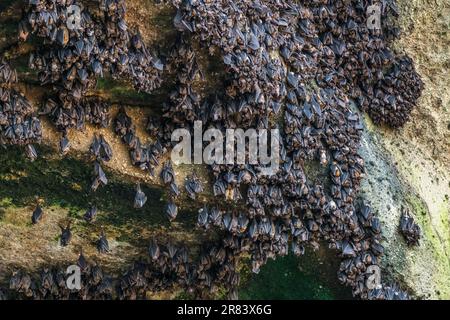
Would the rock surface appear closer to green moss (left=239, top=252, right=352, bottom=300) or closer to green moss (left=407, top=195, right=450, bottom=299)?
green moss (left=407, top=195, right=450, bottom=299)

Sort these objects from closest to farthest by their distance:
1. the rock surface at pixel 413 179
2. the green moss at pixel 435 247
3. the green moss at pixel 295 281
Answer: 1. the rock surface at pixel 413 179
2. the green moss at pixel 295 281
3. the green moss at pixel 435 247

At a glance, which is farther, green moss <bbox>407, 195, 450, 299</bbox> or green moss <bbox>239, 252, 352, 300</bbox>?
green moss <bbox>407, 195, 450, 299</bbox>

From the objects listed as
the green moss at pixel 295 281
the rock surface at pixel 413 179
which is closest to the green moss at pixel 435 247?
the rock surface at pixel 413 179

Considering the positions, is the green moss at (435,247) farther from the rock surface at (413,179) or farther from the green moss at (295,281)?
the green moss at (295,281)

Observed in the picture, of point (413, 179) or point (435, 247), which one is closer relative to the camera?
point (435, 247)

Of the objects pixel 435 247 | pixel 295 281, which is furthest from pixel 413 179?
pixel 295 281

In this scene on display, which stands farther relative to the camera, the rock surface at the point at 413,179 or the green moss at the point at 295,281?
the green moss at the point at 295,281

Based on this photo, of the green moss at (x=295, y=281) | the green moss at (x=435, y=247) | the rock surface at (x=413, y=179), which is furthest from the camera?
the green moss at (x=435, y=247)

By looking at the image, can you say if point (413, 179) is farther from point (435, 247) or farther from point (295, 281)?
point (295, 281)

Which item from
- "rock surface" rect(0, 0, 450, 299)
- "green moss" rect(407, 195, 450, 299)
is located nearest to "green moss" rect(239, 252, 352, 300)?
"rock surface" rect(0, 0, 450, 299)

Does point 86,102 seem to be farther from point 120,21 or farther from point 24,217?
point 24,217

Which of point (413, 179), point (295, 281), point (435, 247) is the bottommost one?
point (295, 281)

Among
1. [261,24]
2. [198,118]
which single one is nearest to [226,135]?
[198,118]
